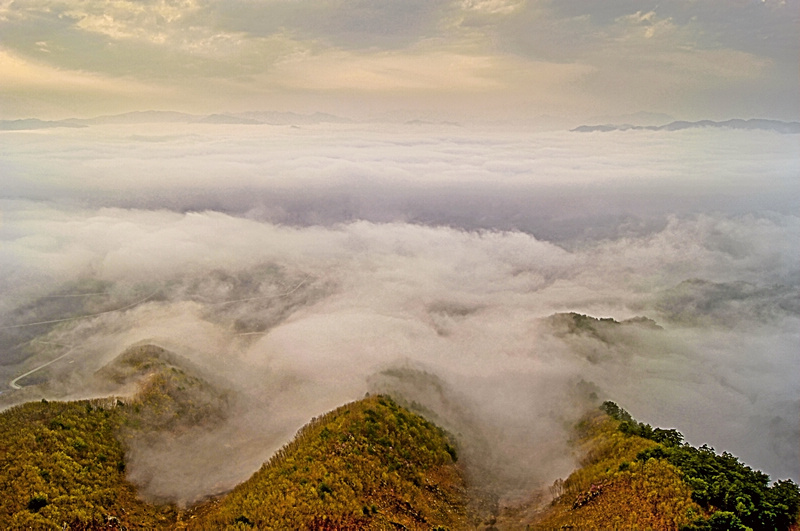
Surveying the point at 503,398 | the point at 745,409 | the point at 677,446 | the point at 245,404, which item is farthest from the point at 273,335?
the point at 745,409

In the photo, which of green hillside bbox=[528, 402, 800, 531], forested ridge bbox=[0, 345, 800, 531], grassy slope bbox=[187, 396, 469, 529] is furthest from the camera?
grassy slope bbox=[187, 396, 469, 529]

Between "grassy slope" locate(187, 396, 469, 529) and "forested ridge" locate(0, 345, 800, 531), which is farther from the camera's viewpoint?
"grassy slope" locate(187, 396, 469, 529)

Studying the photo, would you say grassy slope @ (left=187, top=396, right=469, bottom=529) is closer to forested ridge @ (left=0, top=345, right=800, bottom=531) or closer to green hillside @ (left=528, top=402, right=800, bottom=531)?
forested ridge @ (left=0, top=345, right=800, bottom=531)

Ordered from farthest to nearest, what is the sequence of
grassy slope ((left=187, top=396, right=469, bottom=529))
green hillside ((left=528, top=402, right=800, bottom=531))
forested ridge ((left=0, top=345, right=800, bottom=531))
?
grassy slope ((left=187, top=396, right=469, bottom=529)), forested ridge ((left=0, top=345, right=800, bottom=531)), green hillside ((left=528, top=402, right=800, bottom=531))

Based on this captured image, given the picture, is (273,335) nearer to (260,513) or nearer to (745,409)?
(260,513)

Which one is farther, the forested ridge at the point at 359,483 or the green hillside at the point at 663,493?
the forested ridge at the point at 359,483

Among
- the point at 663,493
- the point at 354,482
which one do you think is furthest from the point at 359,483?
the point at 663,493

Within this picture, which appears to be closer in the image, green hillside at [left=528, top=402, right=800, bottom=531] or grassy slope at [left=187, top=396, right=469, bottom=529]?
green hillside at [left=528, top=402, right=800, bottom=531]

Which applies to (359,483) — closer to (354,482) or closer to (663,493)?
(354,482)

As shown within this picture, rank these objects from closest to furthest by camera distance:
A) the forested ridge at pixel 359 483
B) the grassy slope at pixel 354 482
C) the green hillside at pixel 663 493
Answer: the green hillside at pixel 663 493 → the forested ridge at pixel 359 483 → the grassy slope at pixel 354 482

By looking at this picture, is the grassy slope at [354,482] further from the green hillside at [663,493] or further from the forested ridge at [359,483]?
the green hillside at [663,493]

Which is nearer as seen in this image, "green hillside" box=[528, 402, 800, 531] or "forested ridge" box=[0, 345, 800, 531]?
"green hillside" box=[528, 402, 800, 531]

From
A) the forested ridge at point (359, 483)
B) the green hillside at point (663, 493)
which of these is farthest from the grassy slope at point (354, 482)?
the green hillside at point (663, 493)

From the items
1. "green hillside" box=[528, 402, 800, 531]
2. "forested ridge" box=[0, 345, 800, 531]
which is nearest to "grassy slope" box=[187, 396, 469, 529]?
"forested ridge" box=[0, 345, 800, 531]
